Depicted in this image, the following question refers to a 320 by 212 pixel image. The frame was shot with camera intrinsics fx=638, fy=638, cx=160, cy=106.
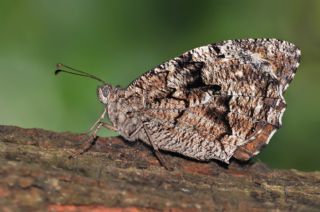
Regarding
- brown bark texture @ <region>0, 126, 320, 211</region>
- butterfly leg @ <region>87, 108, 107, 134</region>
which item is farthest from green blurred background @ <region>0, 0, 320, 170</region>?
brown bark texture @ <region>0, 126, 320, 211</region>

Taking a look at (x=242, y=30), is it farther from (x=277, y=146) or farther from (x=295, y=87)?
(x=277, y=146)

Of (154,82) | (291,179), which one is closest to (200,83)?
(154,82)

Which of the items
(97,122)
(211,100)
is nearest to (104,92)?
(97,122)

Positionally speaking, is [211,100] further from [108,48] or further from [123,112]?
[108,48]

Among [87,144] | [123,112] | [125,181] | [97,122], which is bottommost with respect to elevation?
[125,181]

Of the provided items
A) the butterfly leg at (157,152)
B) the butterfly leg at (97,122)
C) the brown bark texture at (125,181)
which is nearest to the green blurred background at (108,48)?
the butterfly leg at (97,122)

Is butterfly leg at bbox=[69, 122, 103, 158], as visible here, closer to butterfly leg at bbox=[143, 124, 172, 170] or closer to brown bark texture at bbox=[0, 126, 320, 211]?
brown bark texture at bbox=[0, 126, 320, 211]
